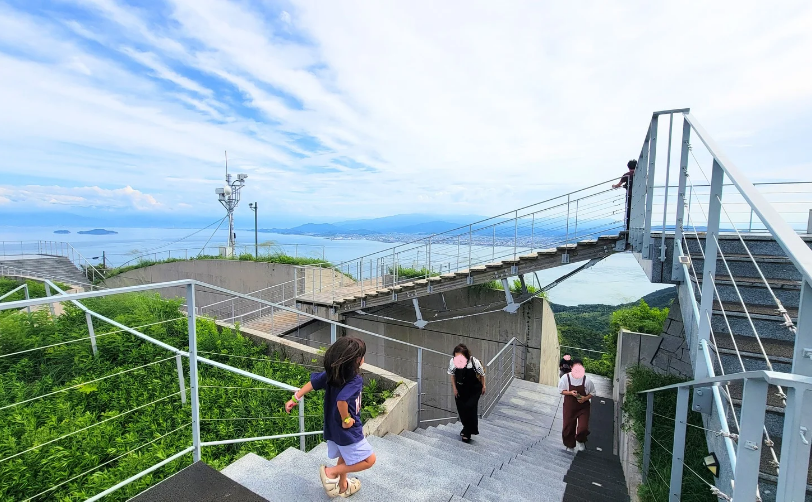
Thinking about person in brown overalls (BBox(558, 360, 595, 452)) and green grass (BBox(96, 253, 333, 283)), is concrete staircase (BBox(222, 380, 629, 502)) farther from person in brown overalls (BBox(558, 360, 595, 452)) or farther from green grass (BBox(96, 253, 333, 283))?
green grass (BBox(96, 253, 333, 283))

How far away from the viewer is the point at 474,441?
4941mm

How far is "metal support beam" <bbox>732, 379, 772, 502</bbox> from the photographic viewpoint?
1261 mm

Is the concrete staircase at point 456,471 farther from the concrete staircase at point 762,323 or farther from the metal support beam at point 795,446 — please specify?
the metal support beam at point 795,446

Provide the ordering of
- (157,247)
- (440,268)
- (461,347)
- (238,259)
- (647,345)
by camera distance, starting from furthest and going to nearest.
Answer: (157,247), (238,259), (440,268), (647,345), (461,347)

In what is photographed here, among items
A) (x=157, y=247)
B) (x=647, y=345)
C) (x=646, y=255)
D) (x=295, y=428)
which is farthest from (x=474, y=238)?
(x=157, y=247)

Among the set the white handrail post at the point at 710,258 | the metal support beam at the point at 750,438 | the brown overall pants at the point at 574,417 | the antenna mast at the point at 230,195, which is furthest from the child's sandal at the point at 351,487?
the antenna mast at the point at 230,195

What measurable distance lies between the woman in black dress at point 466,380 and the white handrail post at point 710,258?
2586 millimetres

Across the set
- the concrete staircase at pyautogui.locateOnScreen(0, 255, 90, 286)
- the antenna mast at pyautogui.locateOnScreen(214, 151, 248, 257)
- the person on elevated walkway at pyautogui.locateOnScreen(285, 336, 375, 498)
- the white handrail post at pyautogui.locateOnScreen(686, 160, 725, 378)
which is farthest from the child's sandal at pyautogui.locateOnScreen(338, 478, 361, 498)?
the concrete staircase at pyautogui.locateOnScreen(0, 255, 90, 286)

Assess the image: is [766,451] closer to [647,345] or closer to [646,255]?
[646,255]

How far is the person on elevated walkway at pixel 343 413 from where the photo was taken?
250 centimetres

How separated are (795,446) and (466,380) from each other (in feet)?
12.4

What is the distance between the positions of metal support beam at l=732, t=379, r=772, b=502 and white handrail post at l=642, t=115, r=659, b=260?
334 centimetres

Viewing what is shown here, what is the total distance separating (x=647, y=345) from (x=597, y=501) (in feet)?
13.7

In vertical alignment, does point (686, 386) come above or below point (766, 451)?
above
